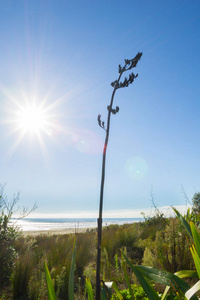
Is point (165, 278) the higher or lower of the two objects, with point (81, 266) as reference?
higher

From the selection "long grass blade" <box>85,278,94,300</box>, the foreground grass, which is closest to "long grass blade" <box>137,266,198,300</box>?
"long grass blade" <box>85,278,94,300</box>

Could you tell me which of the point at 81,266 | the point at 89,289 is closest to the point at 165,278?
the point at 89,289

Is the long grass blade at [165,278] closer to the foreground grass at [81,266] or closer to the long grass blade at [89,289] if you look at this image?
the long grass blade at [89,289]

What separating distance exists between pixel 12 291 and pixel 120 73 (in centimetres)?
456

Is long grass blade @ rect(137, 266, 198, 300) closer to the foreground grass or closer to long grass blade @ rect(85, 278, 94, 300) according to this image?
long grass blade @ rect(85, 278, 94, 300)

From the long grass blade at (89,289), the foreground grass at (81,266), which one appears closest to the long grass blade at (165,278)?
the long grass blade at (89,289)

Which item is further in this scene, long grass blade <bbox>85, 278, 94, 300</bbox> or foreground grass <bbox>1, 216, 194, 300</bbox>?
foreground grass <bbox>1, 216, 194, 300</bbox>

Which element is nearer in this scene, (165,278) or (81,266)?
(165,278)

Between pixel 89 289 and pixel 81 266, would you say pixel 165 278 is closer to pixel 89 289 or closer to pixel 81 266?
pixel 89 289

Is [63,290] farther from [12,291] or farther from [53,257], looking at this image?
[53,257]

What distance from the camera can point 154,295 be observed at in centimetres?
132

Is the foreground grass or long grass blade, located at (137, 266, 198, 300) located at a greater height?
long grass blade, located at (137, 266, 198, 300)

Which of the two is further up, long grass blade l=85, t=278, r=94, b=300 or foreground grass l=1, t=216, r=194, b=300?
long grass blade l=85, t=278, r=94, b=300

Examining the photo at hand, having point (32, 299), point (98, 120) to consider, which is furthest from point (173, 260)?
point (98, 120)
